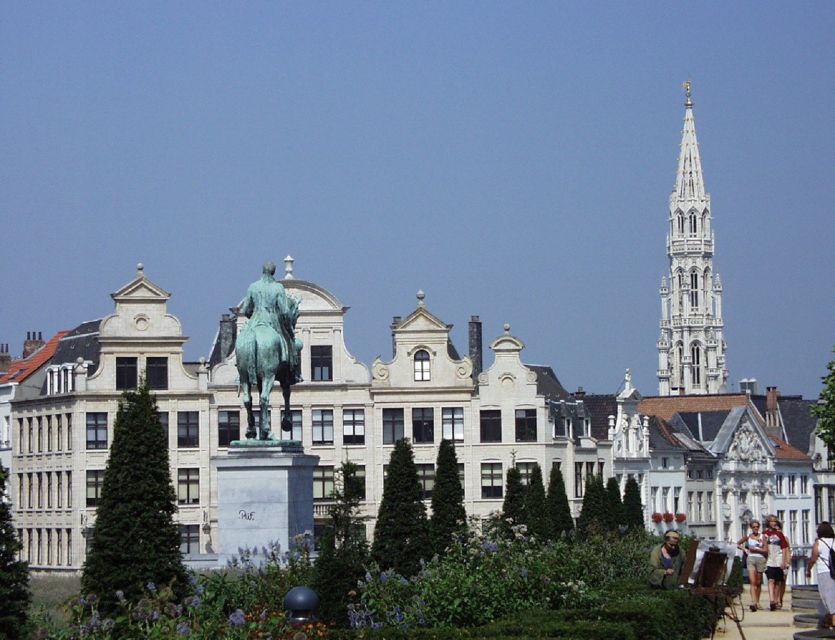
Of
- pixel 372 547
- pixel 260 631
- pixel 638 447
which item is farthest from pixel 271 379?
pixel 638 447

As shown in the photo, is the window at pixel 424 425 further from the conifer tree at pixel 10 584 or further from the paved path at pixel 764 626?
the conifer tree at pixel 10 584

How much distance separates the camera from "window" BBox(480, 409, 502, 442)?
86188 mm

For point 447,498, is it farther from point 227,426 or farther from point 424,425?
point 424,425

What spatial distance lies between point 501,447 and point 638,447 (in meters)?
A: 15.9

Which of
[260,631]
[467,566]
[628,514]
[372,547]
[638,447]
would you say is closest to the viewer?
[260,631]

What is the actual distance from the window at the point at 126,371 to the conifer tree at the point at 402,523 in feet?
123

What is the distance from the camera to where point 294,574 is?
29.6 meters

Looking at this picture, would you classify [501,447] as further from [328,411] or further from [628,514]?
[628,514]

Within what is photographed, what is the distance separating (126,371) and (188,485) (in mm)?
5357

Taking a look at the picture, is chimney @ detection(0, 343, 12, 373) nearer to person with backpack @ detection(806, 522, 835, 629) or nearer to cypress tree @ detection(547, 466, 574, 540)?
cypress tree @ detection(547, 466, 574, 540)

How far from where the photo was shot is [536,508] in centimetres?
5684

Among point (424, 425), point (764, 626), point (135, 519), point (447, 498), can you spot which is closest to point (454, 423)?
point (424, 425)

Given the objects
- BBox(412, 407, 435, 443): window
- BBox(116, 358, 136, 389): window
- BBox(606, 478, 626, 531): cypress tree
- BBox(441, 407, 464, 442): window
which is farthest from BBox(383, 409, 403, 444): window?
BBox(606, 478, 626, 531): cypress tree

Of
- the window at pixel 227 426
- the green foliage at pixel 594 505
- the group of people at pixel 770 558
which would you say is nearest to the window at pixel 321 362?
the window at pixel 227 426
